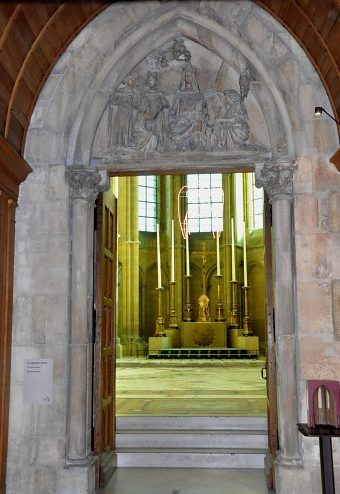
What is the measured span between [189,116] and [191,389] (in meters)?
5.24

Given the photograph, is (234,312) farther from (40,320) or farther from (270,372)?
(40,320)

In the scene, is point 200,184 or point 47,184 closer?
point 47,184

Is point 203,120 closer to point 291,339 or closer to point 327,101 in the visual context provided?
point 327,101

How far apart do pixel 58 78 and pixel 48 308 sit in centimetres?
231

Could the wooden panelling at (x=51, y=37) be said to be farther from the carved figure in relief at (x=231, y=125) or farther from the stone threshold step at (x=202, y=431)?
the stone threshold step at (x=202, y=431)

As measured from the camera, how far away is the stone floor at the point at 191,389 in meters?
7.45

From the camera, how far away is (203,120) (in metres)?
5.95

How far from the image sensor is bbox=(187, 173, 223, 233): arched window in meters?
21.1

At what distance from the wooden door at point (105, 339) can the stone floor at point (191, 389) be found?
100 centimetres

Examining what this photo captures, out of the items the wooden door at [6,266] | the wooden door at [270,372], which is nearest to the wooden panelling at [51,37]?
the wooden door at [6,266]

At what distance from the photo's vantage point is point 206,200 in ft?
69.6

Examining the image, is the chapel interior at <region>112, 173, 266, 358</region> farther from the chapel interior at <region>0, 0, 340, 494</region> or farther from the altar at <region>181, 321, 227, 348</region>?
the chapel interior at <region>0, 0, 340, 494</region>

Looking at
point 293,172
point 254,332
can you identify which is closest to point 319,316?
point 293,172

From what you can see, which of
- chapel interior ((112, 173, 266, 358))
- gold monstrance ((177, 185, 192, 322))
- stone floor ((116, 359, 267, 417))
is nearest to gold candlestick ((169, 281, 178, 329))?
chapel interior ((112, 173, 266, 358))
